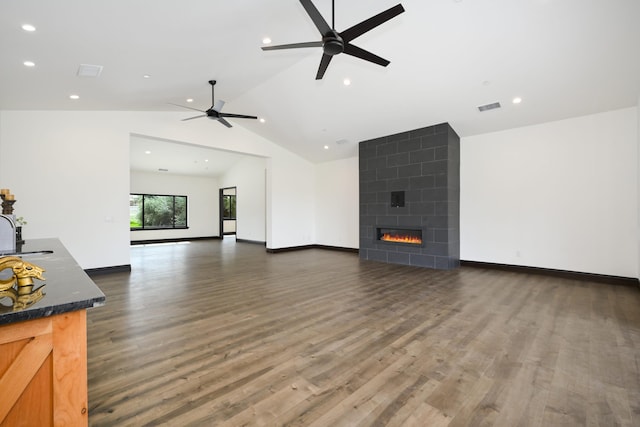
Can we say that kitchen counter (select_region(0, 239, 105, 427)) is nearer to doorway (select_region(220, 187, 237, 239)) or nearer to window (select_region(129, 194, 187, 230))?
window (select_region(129, 194, 187, 230))

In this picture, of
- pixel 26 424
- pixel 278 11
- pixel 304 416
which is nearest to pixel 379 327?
pixel 304 416

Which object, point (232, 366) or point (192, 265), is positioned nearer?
point (232, 366)

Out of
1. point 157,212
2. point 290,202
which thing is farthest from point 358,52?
point 157,212

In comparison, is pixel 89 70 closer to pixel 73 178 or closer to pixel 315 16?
pixel 73 178

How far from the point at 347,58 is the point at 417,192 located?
336 centimetres

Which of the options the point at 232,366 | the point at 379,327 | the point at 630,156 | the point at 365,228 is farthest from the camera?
the point at 365,228

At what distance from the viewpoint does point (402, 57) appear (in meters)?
4.64

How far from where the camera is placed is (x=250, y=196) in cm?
1194

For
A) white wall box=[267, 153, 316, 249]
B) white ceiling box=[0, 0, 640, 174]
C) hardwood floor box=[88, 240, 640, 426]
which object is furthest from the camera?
white wall box=[267, 153, 316, 249]

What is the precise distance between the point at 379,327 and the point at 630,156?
550 cm

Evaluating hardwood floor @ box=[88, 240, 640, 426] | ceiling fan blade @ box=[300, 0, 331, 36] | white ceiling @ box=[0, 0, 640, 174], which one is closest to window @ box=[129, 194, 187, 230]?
white ceiling @ box=[0, 0, 640, 174]

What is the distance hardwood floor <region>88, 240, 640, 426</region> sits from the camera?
1.91m

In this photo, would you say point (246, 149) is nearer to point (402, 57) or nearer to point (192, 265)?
point (192, 265)

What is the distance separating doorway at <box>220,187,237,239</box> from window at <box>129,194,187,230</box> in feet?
5.20
